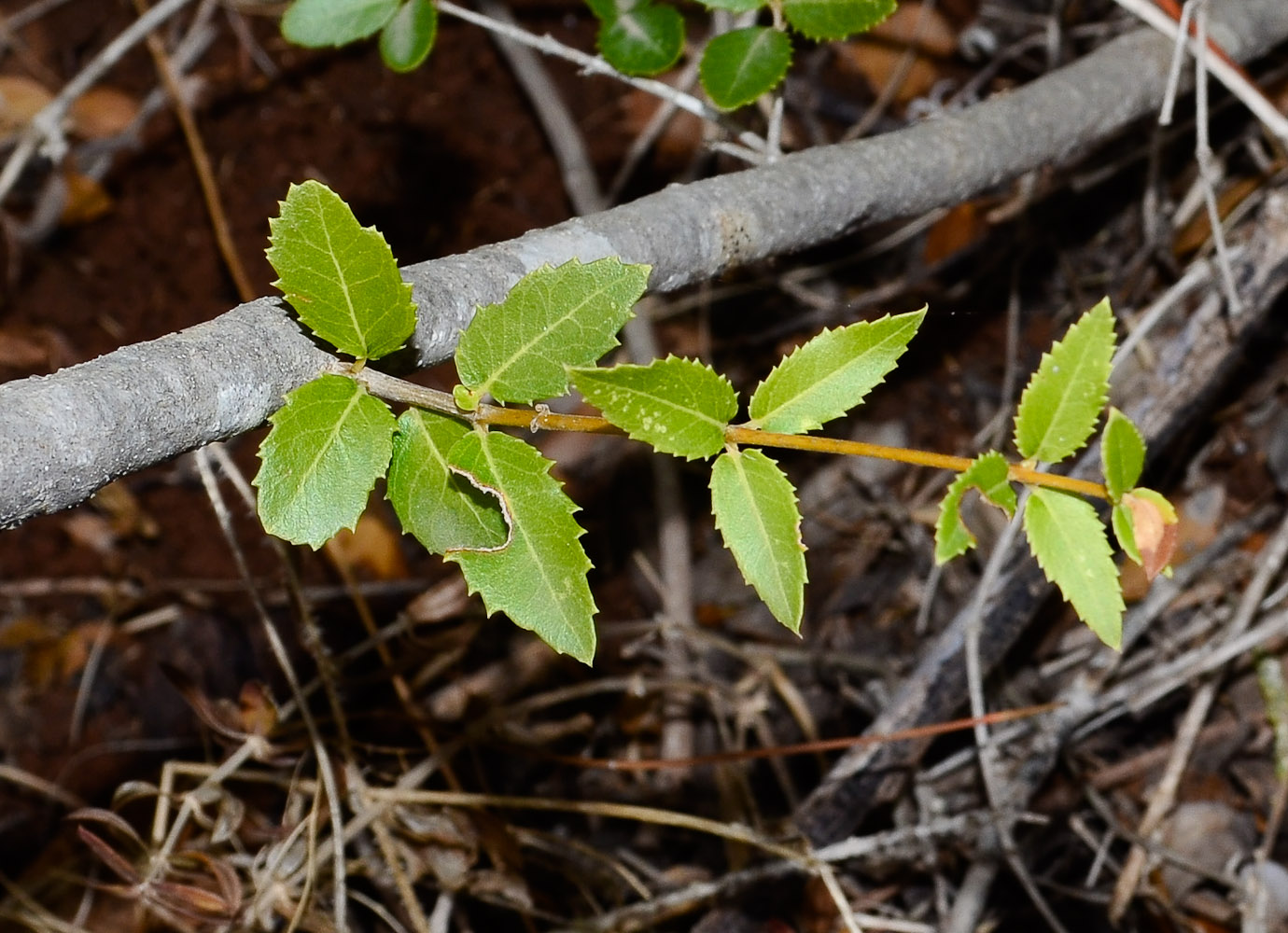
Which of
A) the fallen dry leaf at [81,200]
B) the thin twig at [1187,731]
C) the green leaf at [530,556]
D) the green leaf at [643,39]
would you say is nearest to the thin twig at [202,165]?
the fallen dry leaf at [81,200]

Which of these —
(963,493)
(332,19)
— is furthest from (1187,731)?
(332,19)

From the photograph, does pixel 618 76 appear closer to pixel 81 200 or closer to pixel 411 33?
pixel 411 33

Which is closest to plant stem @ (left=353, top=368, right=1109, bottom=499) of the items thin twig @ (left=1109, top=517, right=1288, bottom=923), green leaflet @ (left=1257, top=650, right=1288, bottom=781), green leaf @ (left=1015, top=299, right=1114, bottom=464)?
green leaf @ (left=1015, top=299, right=1114, bottom=464)

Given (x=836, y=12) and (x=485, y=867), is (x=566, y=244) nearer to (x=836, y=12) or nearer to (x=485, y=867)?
(x=836, y=12)

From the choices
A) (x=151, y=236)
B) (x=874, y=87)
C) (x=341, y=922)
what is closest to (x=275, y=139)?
(x=151, y=236)

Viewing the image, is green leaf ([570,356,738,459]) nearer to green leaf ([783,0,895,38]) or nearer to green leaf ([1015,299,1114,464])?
green leaf ([1015,299,1114,464])

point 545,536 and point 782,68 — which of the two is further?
point 782,68
